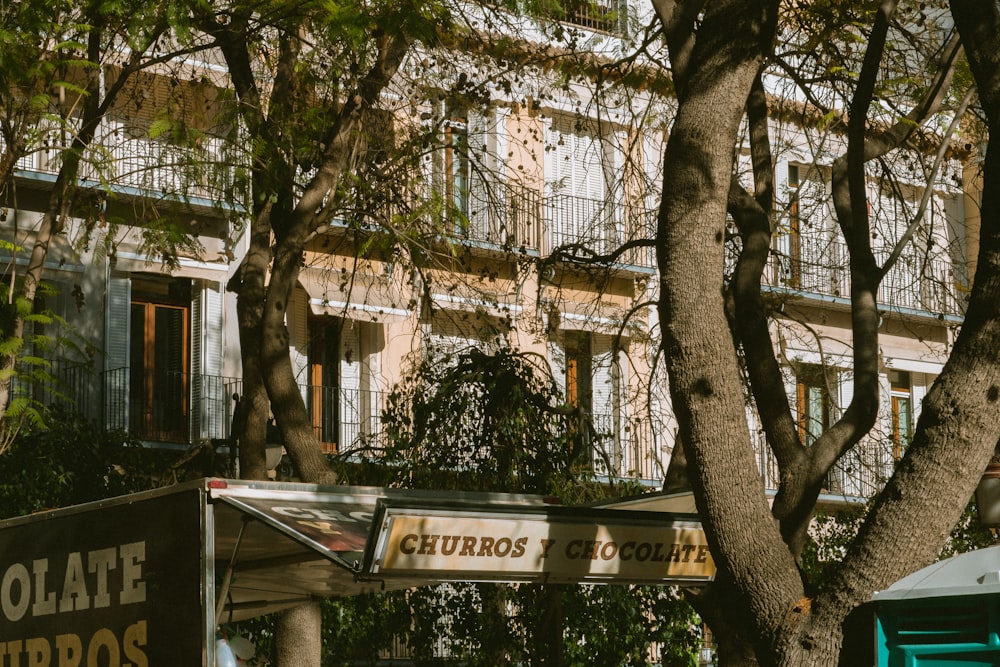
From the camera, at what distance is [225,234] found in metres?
21.7

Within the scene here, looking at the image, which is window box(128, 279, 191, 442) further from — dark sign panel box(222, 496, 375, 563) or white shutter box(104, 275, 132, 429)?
dark sign panel box(222, 496, 375, 563)

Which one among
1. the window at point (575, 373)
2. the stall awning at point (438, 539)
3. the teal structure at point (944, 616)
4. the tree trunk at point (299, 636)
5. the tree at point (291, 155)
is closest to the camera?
the teal structure at point (944, 616)

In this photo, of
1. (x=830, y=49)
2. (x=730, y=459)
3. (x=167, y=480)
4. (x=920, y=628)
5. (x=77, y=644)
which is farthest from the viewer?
(x=167, y=480)

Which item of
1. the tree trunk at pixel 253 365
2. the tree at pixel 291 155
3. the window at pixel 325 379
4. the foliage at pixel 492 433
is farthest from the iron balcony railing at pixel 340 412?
the tree trunk at pixel 253 365

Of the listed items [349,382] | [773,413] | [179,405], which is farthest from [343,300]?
[773,413]

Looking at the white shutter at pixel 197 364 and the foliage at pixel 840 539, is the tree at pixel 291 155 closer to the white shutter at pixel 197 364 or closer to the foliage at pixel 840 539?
the white shutter at pixel 197 364

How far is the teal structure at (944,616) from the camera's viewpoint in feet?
22.3

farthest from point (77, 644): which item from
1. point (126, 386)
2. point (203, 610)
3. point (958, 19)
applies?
point (126, 386)

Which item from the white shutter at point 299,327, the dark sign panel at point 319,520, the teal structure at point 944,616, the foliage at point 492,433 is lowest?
the teal structure at point 944,616

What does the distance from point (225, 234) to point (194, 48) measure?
958cm

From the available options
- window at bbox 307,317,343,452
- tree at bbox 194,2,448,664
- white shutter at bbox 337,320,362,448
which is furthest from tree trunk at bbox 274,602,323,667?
white shutter at bbox 337,320,362,448

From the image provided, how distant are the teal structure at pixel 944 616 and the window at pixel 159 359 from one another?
1538 cm

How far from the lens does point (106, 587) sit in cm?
785

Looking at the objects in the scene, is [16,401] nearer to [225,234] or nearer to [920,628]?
[920,628]
